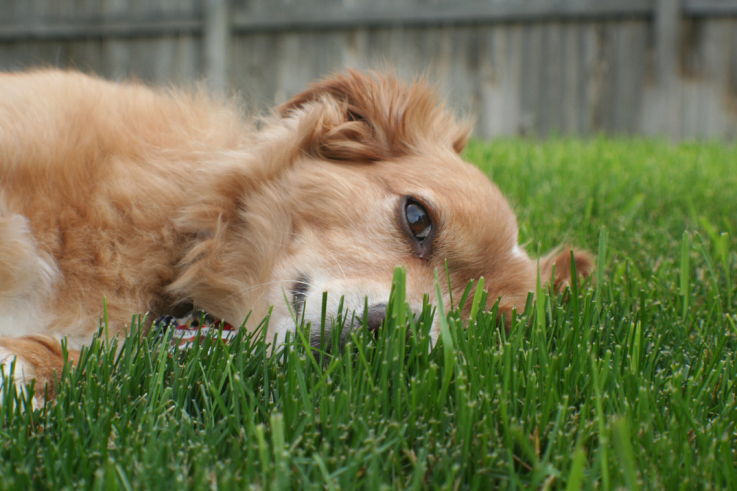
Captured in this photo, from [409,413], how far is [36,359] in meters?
1.03

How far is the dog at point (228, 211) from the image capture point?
1955 millimetres

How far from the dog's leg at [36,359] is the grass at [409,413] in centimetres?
8

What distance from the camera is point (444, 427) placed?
132 cm

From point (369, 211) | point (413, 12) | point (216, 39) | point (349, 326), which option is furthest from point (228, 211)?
point (216, 39)

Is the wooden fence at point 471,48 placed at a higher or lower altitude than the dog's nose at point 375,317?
higher

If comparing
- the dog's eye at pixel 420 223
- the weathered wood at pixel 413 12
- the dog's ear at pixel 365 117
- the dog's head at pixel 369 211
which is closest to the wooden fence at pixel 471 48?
the weathered wood at pixel 413 12

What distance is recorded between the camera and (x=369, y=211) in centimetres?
213

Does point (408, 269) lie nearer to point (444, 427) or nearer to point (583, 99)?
point (444, 427)

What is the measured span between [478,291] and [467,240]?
38cm

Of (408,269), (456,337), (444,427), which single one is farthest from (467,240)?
(444,427)

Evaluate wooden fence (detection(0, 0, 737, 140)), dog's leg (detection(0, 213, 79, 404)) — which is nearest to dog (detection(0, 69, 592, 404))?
dog's leg (detection(0, 213, 79, 404))

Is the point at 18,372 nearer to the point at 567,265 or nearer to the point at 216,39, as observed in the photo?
the point at 567,265

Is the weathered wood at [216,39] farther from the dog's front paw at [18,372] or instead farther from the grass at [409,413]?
the grass at [409,413]

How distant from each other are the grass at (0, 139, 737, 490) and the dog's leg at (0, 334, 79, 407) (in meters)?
0.08
